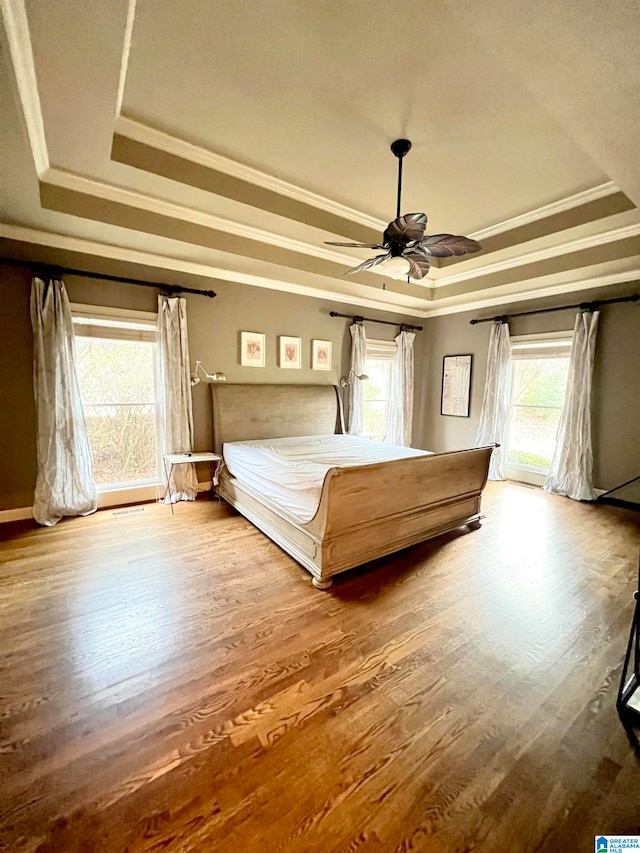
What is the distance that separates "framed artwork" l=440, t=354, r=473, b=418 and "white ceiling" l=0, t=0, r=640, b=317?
1.75 meters

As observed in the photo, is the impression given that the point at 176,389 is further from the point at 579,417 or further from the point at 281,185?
the point at 579,417

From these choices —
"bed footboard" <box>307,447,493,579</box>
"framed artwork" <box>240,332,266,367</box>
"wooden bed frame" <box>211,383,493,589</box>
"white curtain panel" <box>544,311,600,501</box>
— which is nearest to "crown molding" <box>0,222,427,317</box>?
→ "framed artwork" <box>240,332,266,367</box>

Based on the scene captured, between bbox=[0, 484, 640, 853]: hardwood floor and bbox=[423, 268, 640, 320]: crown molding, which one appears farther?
bbox=[423, 268, 640, 320]: crown molding

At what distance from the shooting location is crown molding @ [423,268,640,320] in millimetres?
3996

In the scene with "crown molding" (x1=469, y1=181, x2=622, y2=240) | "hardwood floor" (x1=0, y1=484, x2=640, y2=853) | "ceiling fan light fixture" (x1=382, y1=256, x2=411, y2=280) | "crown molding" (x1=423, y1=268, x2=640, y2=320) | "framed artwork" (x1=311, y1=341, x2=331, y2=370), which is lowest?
"hardwood floor" (x1=0, y1=484, x2=640, y2=853)

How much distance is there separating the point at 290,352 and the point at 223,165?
2330 mm

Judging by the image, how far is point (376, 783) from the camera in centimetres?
125

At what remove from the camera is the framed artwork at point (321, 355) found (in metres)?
5.02

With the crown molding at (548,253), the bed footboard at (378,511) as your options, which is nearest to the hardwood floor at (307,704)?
the bed footboard at (378,511)

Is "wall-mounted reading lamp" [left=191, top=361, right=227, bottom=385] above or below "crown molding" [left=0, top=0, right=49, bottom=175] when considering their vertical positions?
below

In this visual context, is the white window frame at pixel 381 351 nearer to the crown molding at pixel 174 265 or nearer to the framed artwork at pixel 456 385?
the crown molding at pixel 174 265

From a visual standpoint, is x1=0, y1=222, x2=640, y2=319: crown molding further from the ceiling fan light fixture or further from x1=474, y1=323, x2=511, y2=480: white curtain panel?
the ceiling fan light fixture

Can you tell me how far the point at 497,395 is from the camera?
16.9 ft

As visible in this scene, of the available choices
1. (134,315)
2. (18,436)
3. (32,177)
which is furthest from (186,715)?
(134,315)
